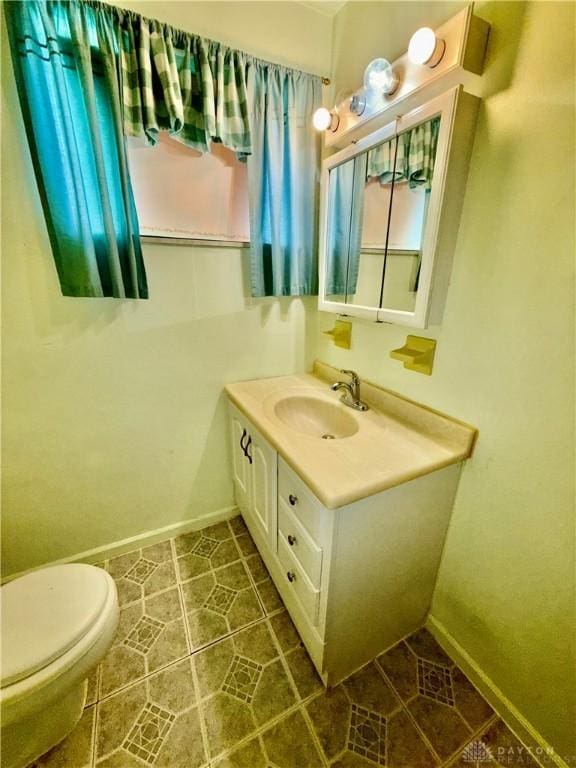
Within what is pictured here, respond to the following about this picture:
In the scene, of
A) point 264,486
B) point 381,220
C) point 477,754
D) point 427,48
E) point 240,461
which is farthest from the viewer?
point 240,461

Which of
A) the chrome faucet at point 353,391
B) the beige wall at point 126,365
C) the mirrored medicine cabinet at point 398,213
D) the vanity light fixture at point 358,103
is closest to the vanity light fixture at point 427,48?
the mirrored medicine cabinet at point 398,213

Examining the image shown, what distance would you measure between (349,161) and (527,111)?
0.60 meters

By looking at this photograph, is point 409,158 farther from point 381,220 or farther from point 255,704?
point 255,704

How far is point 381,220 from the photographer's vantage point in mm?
A: 1111

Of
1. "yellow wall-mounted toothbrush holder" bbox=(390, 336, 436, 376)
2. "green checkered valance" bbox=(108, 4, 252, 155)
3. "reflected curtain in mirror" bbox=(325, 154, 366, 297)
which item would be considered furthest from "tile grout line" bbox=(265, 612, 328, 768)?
"green checkered valance" bbox=(108, 4, 252, 155)

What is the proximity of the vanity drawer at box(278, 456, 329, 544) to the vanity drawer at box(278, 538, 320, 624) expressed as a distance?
189 mm

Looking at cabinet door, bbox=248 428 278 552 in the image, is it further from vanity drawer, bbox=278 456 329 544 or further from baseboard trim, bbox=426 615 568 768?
baseboard trim, bbox=426 615 568 768

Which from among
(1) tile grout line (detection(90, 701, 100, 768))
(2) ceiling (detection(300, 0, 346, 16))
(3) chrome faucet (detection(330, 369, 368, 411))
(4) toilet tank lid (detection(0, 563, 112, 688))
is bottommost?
(1) tile grout line (detection(90, 701, 100, 768))

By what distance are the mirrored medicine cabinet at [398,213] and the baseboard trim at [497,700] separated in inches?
47.0

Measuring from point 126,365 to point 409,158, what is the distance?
132 cm

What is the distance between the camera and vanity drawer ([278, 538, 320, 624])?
37.5 inches

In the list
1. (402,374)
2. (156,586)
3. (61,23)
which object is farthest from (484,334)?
(156,586)

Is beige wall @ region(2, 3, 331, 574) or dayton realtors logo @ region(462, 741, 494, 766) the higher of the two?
beige wall @ region(2, 3, 331, 574)

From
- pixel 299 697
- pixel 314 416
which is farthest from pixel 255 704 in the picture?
pixel 314 416
